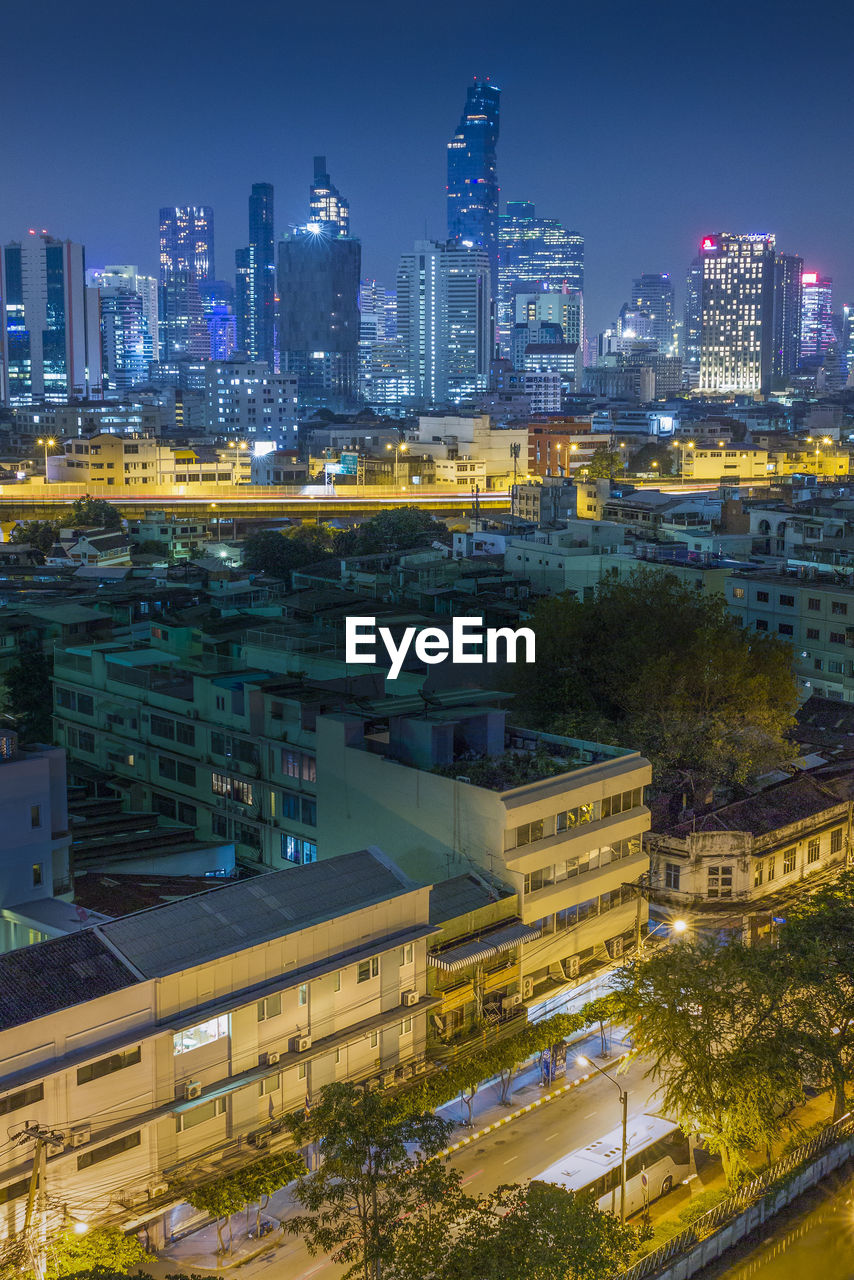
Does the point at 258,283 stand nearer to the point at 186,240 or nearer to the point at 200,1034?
the point at 186,240

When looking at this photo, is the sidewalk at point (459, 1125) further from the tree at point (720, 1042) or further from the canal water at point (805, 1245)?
the canal water at point (805, 1245)

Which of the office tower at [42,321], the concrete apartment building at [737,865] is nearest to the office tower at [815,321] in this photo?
the office tower at [42,321]

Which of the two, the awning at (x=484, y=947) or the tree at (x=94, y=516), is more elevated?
the tree at (x=94, y=516)

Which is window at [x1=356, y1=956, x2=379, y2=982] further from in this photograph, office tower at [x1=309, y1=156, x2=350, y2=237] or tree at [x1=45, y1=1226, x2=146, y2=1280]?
office tower at [x1=309, y1=156, x2=350, y2=237]

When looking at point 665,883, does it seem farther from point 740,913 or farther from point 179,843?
point 179,843

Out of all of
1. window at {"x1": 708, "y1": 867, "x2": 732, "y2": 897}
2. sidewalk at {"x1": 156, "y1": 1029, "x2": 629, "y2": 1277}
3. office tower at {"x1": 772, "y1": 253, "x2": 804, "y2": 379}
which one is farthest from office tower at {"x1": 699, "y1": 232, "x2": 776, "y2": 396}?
sidewalk at {"x1": 156, "y1": 1029, "x2": 629, "y2": 1277}
